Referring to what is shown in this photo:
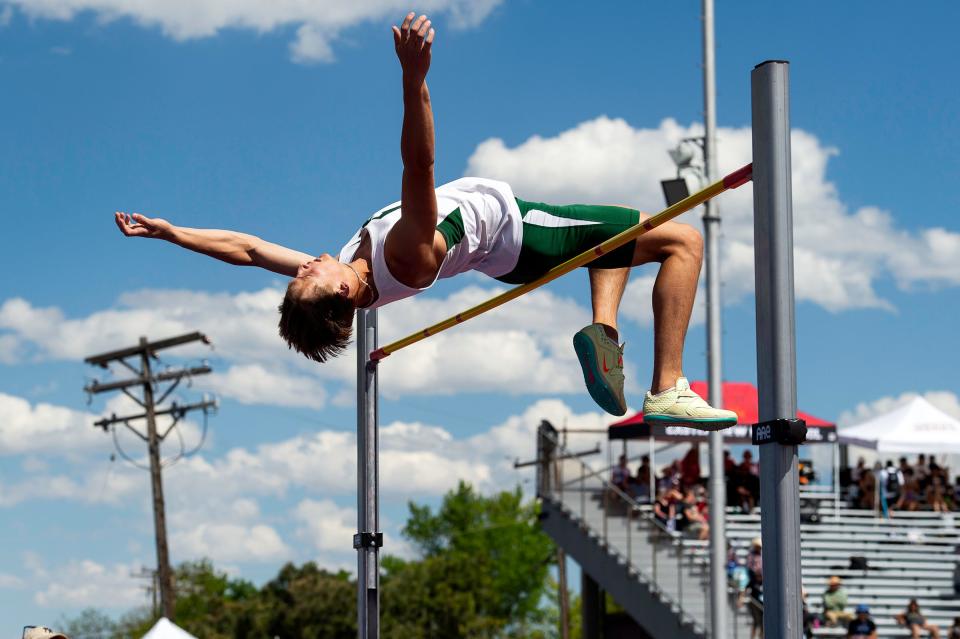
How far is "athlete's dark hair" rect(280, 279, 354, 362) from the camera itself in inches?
162

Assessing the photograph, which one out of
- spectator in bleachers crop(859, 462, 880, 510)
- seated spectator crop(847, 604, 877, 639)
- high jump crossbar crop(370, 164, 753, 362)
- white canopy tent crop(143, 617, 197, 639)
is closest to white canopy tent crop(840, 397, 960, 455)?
spectator in bleachers crop(859, 462, 880, 510)

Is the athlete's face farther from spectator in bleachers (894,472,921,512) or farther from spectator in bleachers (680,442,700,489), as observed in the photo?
spectator in bleachers (894,472,921,512)

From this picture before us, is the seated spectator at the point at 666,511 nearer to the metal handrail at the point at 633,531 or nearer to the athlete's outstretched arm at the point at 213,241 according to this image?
the metal handrail at the point at 633,531

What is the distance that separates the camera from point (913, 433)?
724 inches

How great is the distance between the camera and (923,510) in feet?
63.5

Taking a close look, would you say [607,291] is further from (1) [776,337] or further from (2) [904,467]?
(2) [904,467]

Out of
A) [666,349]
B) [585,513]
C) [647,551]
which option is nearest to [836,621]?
[647,551]

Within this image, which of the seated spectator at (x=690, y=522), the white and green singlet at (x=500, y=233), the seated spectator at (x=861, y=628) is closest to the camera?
the white and green singlet at (x=500, y=233)

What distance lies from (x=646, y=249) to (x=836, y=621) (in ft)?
35.8

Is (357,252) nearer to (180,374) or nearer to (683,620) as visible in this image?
(683,620)

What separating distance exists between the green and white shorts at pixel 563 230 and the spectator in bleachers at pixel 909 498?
15671mm

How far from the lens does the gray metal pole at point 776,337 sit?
133 inches

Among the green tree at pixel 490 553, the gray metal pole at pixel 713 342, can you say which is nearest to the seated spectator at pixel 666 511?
the gray metal pole at pixel 713 342

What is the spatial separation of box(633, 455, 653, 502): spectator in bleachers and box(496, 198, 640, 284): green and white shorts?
42.1ft
